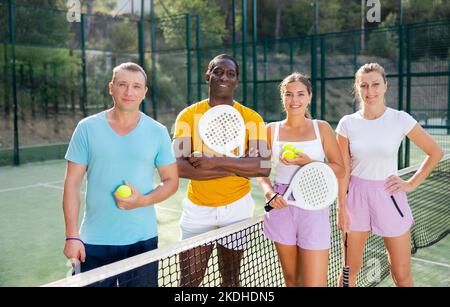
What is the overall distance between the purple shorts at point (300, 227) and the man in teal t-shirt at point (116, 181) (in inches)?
24.1

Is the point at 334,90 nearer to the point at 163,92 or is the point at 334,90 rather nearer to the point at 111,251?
the point at 163,92

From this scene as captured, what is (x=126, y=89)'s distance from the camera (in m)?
2.37

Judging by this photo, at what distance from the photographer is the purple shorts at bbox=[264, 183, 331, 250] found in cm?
256

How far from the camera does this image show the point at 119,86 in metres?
2.37

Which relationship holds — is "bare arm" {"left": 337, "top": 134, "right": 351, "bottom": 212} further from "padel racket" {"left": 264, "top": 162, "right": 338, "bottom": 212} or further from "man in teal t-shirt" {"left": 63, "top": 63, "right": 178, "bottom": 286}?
"man in teal t-shirt" {"left": 63, "top": 63, "right": 178, "bottom": 286}

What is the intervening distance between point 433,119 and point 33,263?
48.3 feet

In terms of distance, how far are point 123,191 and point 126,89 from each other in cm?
49

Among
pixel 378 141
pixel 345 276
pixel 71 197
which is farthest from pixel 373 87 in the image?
pixel 71 197

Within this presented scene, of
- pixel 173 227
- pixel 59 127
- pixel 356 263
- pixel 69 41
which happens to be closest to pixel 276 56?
pixel 69 41

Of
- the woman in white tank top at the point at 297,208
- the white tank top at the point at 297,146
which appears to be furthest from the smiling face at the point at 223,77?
the white tank top at the point at 297,146

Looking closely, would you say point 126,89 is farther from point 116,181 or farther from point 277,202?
point 277,202

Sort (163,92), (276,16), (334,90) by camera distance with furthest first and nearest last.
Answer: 1. (276,16)
2. (334,90)
3. (163,92)

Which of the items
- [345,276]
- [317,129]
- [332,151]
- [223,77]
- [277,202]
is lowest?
[345,276]

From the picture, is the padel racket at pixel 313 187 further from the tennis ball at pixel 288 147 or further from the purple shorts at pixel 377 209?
the purple shorts at pixel 377 209
